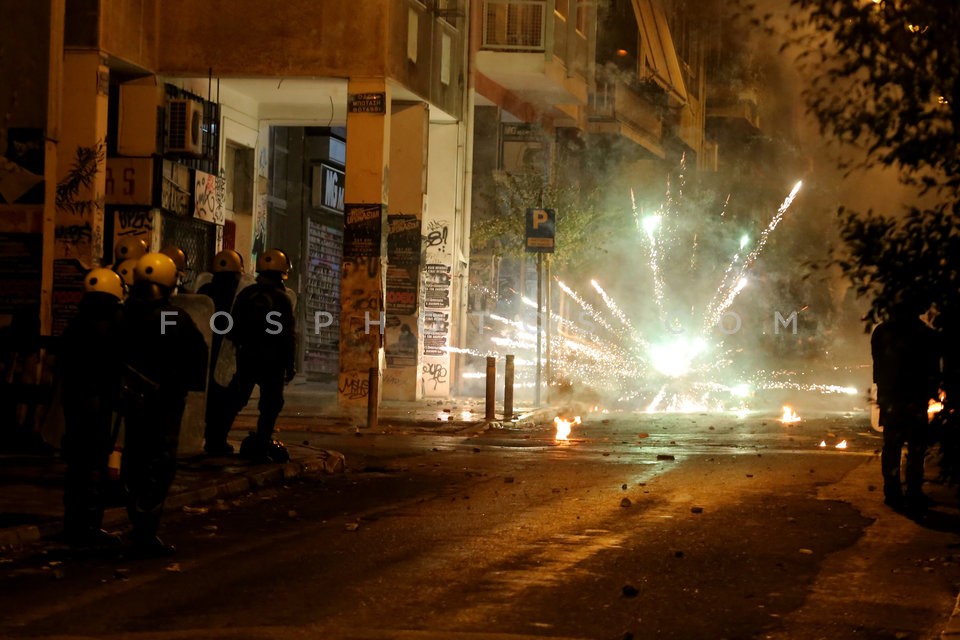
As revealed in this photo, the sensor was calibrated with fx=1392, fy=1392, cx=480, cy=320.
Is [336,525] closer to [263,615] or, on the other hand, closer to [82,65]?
[263,615]

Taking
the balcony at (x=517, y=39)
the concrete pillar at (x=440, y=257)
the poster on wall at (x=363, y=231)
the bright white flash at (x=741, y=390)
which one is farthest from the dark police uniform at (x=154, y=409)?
the balcony at (x=517, y=39)

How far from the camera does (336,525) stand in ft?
31.2

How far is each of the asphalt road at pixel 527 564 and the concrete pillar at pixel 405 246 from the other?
11033 mm

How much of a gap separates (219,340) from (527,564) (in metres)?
5.70

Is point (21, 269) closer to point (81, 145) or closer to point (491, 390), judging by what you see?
point (81, 145)

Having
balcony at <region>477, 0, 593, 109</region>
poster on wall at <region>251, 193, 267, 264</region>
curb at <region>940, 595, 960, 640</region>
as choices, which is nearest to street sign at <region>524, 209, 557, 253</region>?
poster on wall at <region>251, 193, 267, 264</region>

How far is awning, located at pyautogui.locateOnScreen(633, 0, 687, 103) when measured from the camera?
115 ft

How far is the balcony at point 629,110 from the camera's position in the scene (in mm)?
33688

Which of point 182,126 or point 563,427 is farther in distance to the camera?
point 182,126

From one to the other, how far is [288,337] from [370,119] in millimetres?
9605

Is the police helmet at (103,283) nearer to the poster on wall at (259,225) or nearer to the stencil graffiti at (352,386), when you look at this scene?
→ the stencil graffiti at (352,386)

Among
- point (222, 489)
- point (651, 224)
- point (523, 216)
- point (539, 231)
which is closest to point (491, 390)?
point (539, 231)

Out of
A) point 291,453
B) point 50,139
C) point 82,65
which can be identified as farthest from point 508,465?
point 82,65

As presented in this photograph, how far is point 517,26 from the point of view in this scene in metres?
27.8
